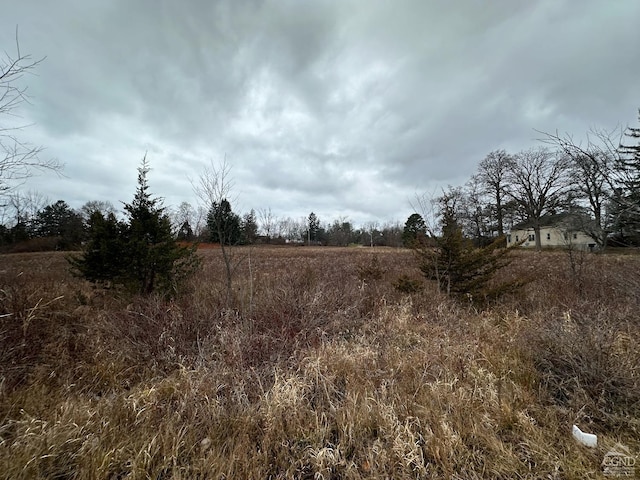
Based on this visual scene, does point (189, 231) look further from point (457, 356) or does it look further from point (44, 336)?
point (457, 356)

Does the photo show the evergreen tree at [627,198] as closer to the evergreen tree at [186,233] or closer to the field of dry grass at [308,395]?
the field of dry grass at [308,395]

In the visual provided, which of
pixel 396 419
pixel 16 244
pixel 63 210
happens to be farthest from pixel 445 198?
pixel 63 210

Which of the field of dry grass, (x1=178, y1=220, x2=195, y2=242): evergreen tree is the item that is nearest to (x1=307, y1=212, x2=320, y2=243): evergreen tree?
(x1=178, y1=220, x2=195, y2=242): evergreen tree

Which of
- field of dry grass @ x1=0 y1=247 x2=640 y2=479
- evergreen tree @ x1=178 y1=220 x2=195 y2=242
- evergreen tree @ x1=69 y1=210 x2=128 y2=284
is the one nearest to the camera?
field of dry grass @ x1=0 y1=247 x2=640 y2=479

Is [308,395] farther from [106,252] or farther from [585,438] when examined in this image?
[106,252]

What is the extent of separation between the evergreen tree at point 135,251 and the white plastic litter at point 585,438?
7.01 metres

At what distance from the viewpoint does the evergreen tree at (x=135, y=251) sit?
576cm

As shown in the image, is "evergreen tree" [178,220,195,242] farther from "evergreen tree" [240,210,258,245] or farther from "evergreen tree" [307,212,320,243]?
"evergreen tree" [307,212,320,243]

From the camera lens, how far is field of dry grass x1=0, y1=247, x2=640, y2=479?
1816 millimetres

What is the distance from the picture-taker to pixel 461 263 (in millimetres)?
5707

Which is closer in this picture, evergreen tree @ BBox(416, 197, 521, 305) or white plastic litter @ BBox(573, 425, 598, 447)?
white plastic litter @ BBox(573, 425, 598, 447)

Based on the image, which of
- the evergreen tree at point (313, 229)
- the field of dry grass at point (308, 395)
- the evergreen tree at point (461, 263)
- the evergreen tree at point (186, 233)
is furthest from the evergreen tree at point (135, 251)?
the evergreen tree at point (313, 229)

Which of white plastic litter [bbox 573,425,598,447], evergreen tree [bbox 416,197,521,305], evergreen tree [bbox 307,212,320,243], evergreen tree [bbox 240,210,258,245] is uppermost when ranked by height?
evergreen tree [bbox 307,212,320,243]

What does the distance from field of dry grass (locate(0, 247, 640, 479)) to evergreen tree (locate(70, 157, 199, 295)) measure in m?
1.66
